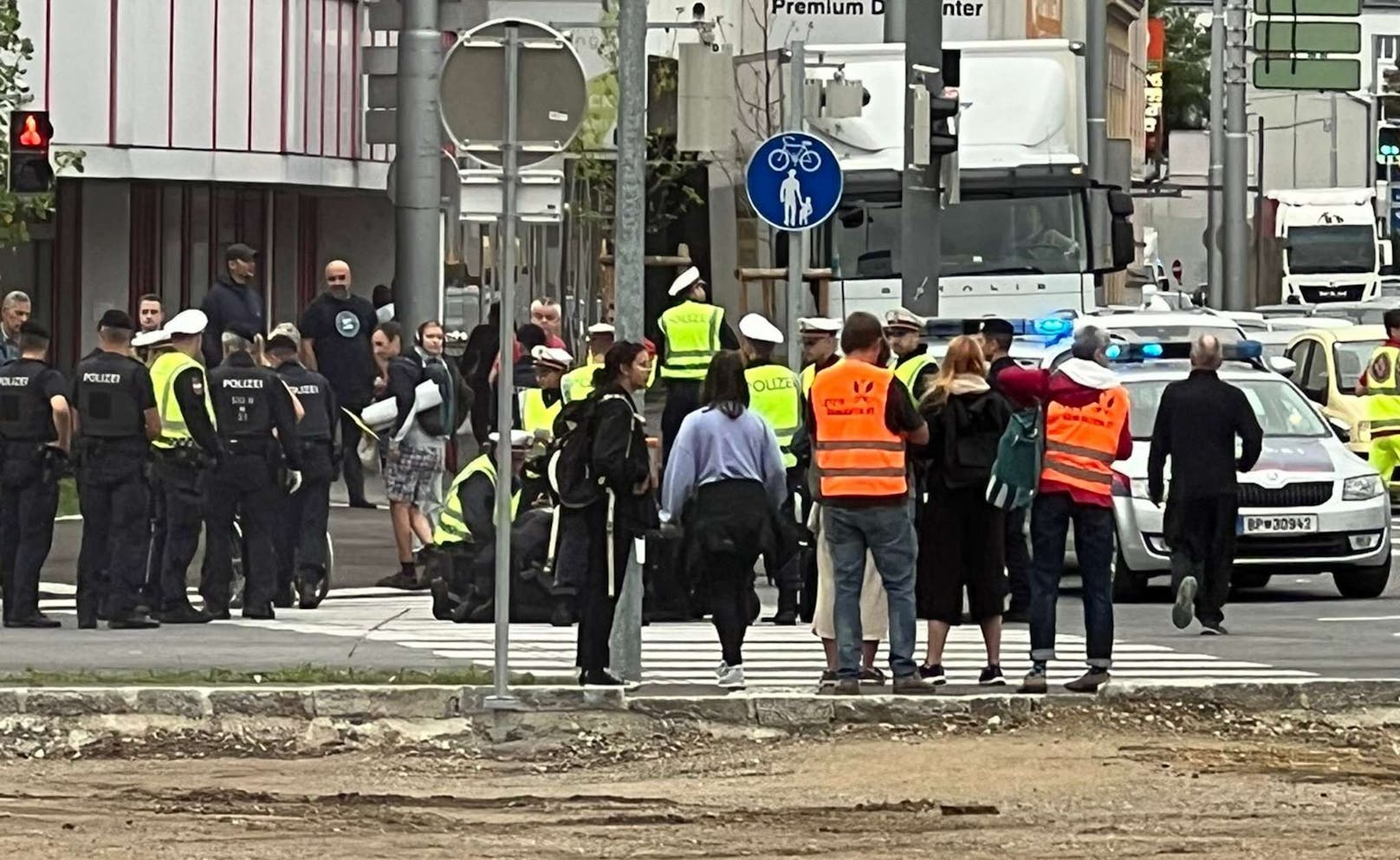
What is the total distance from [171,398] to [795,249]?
4885mm

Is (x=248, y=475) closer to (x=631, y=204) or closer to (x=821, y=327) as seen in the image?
(x=821, y=327)

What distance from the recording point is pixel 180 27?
36.5 m

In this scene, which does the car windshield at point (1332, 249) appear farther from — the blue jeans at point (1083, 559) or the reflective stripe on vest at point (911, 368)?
the blue jeans at point (1083, 559)

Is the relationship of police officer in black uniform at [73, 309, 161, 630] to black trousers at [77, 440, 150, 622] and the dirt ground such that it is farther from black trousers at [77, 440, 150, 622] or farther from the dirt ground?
the dirt ground

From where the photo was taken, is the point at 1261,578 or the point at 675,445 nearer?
the point at 675,445

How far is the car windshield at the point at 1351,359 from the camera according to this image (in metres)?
31.0

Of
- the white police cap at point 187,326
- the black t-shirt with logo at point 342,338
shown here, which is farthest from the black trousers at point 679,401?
the black t-shirt with logo at point 342,338

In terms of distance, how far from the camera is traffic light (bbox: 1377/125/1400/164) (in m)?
95.4

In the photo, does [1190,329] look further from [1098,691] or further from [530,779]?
[530,779]

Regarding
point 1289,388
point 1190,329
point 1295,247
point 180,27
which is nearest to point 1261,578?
point 1289,388

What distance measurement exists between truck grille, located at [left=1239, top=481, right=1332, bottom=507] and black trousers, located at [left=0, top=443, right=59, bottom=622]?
699 cm

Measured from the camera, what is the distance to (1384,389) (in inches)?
1173

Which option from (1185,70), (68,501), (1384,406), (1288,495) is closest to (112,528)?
(1288,495)

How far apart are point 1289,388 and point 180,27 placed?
692 inches
